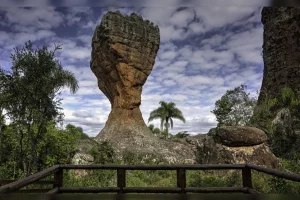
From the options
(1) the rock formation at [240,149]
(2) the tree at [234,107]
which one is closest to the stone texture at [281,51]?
(2) the tree at [234,107]

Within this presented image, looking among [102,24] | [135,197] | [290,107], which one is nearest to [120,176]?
[135,197]

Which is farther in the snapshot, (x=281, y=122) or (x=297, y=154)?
(x=281, y=122)

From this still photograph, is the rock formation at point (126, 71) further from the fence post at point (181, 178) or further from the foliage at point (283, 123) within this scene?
the fence post at point (181, 178)

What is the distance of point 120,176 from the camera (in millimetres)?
4289

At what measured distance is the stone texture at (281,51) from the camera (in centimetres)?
2083

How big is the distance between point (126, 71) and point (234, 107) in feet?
30.1

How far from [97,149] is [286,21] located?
54.5ft

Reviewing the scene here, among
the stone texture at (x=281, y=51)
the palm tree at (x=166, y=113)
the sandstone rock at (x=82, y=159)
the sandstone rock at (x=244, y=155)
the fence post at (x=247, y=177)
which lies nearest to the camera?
the fence post at (x=247, y=177)

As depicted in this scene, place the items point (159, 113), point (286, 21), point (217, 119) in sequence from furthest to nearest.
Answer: point (159, 113), point (217, 119), point (286, 21)

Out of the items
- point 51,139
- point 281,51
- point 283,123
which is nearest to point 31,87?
point 51,139

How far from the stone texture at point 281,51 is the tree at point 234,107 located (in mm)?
1113

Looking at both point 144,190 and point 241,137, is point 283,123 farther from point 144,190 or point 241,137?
point 144,190

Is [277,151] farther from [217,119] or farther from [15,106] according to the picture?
[15,106]

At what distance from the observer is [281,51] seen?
71.2ft
